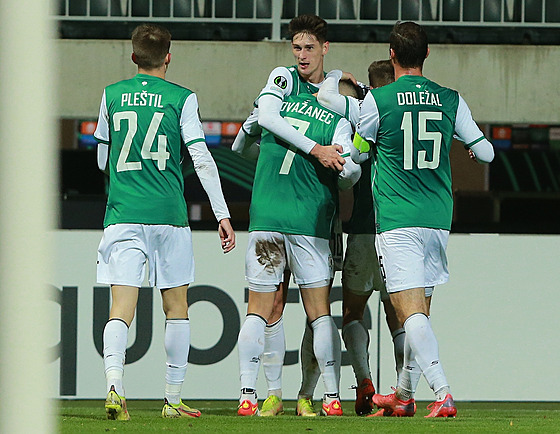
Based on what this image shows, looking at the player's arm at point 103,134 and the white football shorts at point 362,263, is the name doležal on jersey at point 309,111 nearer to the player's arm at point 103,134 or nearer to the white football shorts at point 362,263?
the white football shorts at point 362,263

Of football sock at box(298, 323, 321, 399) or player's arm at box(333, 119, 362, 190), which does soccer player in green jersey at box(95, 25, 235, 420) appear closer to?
player's arm at box(333, 119, 362, 190)

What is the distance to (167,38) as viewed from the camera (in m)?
4.94

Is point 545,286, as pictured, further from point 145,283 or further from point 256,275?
point 256,275

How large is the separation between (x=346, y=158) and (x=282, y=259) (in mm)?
586

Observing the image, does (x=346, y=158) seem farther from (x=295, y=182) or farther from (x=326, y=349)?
(x=326, y=349)

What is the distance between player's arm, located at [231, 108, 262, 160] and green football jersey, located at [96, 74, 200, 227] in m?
0.64

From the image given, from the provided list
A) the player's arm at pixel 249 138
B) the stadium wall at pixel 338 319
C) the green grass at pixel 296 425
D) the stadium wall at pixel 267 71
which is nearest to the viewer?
the green grass at pixel 296 425

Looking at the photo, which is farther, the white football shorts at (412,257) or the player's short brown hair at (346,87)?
the player's short brown hair at (346,87)

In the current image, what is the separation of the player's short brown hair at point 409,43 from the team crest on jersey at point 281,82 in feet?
2.06

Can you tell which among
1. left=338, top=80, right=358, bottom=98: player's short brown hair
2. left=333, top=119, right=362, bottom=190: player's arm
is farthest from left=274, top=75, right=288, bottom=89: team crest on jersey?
left=338, top=80, right=358, bottom=98: player's short brown hair

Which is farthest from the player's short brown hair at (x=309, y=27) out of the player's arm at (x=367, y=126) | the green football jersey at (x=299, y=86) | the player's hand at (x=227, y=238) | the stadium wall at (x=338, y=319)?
the stadium wall at (x=338, y=319)

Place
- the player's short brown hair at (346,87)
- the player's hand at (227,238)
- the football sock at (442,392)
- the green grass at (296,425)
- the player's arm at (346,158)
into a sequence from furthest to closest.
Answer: the player's short brown hair at (346,87) < the player's arm at (346,158) < the player's hand at (227,238) < the football sock at (442,392) < the green grass at (296,425)

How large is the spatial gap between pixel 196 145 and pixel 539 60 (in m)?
5.64

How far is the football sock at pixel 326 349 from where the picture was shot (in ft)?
17.3
